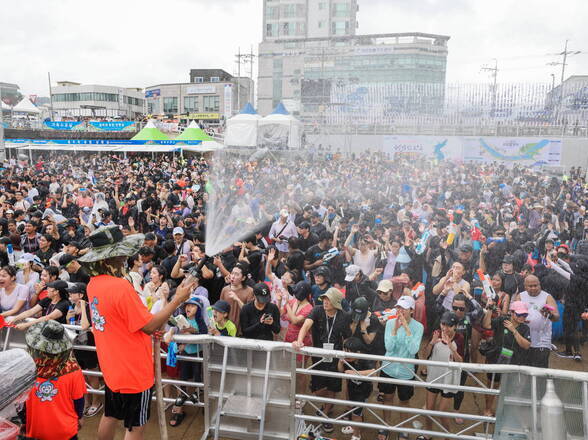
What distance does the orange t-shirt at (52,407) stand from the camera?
259cm

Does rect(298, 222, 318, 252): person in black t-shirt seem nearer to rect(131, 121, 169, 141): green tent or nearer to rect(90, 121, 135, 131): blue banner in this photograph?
rect(131, 121, 169, 141): green tent

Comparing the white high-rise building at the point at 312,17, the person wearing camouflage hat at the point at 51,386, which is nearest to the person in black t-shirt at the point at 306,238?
the person wearing camouflage hat at the point at 51,386

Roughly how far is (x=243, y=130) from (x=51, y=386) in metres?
25.2

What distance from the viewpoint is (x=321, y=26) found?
240ft

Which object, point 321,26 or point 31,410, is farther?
point 321,26

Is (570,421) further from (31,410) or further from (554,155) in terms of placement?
(554,155)

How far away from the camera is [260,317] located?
4430mm

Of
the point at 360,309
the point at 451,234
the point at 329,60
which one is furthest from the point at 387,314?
the point at 329,60

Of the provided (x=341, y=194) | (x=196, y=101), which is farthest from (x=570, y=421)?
(x=196, y=101)

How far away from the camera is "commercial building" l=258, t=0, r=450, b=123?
4341 cm

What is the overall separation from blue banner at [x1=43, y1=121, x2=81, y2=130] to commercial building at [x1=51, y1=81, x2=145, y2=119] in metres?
34.5

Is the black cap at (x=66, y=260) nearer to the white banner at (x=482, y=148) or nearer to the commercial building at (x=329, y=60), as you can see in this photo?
the white banner at (x=482, y=148)

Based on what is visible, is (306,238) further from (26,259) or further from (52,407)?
(52,407)

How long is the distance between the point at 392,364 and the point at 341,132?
1211 inches
